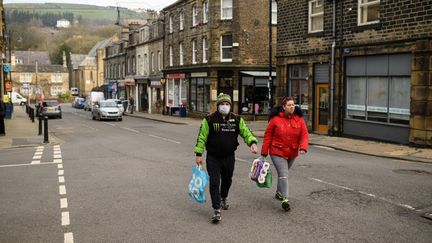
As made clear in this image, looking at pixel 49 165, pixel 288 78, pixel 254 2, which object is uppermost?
pixel 254 2

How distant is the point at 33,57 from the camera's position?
11194cm

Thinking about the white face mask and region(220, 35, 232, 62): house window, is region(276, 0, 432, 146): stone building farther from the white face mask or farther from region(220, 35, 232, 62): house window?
the white face mask

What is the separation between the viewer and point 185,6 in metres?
40.2

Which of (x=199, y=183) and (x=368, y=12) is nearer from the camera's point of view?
(x=199, y=183)

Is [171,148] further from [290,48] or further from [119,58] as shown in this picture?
[119,58]

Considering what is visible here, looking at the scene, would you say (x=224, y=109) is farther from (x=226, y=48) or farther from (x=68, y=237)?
(x=226, y=48)

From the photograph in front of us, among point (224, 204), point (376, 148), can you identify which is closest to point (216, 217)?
point (224, 204)

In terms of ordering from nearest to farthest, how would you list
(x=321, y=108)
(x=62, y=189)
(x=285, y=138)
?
(x=285, y=138), (x=62, y=189), (x=321, y=108)

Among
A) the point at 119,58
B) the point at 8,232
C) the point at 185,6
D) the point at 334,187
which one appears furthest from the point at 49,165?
the point at 119,58

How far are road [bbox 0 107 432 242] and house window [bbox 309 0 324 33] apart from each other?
976 centimetres

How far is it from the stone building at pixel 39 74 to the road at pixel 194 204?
96003 millimetres

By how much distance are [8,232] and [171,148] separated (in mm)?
10421

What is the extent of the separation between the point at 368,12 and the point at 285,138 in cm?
1315

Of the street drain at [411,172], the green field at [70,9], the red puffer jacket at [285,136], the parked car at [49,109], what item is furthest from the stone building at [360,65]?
the green field at [70,9]
